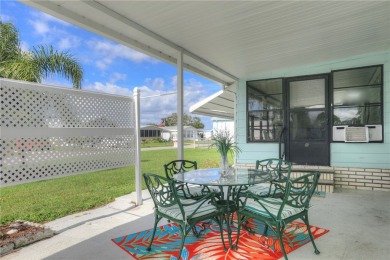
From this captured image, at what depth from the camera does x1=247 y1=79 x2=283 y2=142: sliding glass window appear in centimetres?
627

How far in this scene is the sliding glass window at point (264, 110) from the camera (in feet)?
20.6

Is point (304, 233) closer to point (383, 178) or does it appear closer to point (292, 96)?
point (383, 178)

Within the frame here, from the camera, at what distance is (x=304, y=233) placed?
295 cm

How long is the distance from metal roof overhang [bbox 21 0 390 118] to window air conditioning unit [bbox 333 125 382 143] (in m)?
1.58

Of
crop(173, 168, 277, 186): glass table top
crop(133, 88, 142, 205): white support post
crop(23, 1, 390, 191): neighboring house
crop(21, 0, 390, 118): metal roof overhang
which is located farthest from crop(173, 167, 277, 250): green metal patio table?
crop(21, 0, 390, 118): metal roof overhang

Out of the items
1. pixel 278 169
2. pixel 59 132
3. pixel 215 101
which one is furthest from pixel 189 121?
pixel 59 132

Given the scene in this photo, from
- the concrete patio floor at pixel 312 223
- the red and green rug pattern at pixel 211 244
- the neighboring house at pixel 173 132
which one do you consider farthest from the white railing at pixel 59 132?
the neighboring house at pixel 173 132

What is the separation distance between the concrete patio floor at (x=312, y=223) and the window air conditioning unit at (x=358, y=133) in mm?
1261

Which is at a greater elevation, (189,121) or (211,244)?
(189,121)

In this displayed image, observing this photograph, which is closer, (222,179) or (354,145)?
(222,179)

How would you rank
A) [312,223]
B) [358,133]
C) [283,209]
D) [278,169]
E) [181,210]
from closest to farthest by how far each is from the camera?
[181,210]
[283,209]
[312,223]
[278,169]
[358,133]

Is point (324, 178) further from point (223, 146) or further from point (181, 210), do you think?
point (181, 210)

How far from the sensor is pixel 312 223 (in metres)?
3.28

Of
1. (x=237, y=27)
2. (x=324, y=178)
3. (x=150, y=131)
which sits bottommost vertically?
(x=324, y=178)
